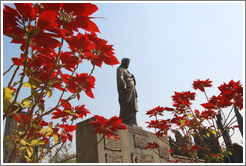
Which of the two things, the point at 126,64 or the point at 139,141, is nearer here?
the point at 139,141

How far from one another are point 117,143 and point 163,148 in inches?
83.9

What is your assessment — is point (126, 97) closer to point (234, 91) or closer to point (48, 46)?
point (234, 91)

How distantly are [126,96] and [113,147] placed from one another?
2.12 m

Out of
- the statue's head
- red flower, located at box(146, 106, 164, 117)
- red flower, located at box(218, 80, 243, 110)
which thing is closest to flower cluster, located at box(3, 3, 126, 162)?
red flower, located at box(218, 80, 243, 110)

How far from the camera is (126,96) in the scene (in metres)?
5.14

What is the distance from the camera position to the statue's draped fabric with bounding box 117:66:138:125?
4913 millimetres

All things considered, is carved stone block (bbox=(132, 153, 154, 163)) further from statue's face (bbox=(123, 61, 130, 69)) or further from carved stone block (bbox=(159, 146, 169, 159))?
statue's face (bbox=(123, 61, 130, 69))

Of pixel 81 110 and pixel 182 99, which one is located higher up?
pixel 182 99

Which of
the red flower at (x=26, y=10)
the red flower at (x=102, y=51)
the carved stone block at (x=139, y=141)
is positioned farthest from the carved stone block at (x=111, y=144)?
the red flower at (x=26, y=10)

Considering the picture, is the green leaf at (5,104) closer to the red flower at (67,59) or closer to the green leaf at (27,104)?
the green leaf at (27,104)

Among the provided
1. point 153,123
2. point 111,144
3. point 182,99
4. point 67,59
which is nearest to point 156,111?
point 153,123

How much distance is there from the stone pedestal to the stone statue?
69cm

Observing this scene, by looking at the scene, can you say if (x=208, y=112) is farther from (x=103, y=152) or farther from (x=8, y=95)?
(x=8, y=95)

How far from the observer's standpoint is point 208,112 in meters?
2.25
